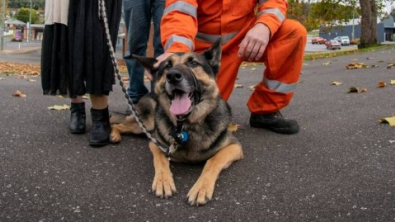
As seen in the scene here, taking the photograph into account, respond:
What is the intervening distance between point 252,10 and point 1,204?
274cm

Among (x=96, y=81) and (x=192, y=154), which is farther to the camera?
(x=96, y=81)

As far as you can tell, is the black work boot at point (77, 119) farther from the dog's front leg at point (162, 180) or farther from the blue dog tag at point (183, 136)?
the blue dog tag at point (183, 136)

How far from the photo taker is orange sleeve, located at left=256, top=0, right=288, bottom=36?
10.9 feet

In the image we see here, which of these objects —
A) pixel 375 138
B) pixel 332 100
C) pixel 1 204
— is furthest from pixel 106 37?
pixel 332 100

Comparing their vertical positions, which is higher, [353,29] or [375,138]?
[353,29]

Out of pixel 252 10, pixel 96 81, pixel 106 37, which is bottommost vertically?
pixel 96 81

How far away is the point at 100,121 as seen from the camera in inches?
135

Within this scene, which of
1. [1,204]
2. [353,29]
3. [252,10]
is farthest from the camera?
[353,29]

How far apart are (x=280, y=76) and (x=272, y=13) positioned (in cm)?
60

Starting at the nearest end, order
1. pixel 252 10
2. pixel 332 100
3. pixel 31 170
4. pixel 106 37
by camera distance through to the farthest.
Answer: pixel 31 170 → pixel 106 37 → pixel 252 10 → pixel 332 100

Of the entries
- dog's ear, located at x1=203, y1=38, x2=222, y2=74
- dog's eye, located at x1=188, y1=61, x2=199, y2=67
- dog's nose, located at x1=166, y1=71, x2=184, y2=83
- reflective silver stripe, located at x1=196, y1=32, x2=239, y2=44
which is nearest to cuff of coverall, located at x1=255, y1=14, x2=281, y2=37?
Result: reflective silver stripe, located at x1=196, y1=32, x2=239, y2=44

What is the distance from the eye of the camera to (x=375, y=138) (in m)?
3.45

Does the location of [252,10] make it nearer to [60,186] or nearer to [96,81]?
[96,81]

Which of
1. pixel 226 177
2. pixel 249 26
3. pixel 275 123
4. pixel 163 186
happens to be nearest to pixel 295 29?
pixel 249 26
